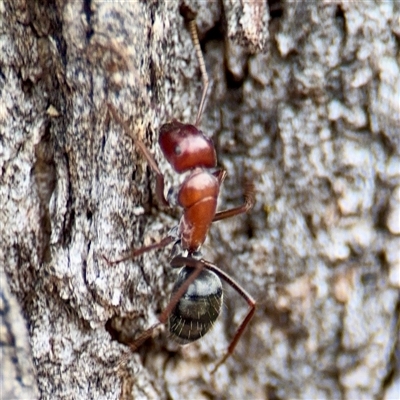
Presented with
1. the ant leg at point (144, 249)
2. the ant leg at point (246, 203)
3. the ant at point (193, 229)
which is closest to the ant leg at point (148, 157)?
the ant at point (193, 229)

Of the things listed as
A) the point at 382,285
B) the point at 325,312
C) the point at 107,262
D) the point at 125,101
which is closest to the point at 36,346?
the point at 107,262

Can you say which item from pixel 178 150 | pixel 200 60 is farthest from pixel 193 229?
pixel 200 60

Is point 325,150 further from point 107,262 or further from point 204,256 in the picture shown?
point 107,262

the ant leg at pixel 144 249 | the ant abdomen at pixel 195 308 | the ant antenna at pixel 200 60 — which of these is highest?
the ant antenna at pixel 200 60

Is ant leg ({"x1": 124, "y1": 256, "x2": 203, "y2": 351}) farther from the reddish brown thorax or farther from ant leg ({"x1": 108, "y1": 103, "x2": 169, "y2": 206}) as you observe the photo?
ant leg ({"x1": 108, "y1": 103, "x2": 169, "y2": 206})

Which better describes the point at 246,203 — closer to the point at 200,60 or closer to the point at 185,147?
the point at 185,147

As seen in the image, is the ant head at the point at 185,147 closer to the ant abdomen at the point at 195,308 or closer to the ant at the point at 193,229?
the ant at the point at 193,229
